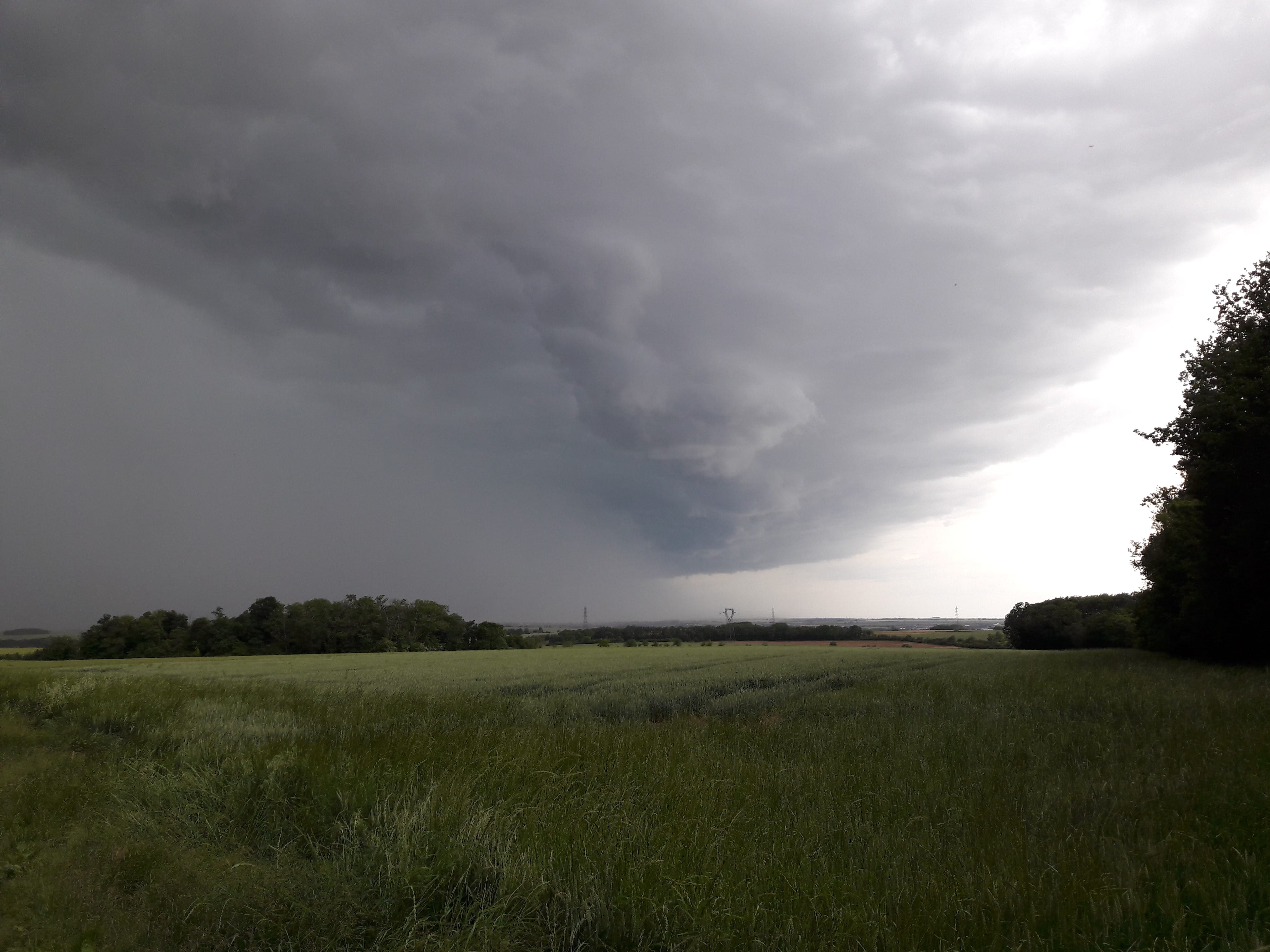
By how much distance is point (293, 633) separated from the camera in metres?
77.7

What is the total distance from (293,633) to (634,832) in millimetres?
90891

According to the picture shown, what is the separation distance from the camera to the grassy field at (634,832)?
311 centimetres

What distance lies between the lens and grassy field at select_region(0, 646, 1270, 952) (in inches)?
123

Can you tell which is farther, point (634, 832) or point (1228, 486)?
point (1228, 486)

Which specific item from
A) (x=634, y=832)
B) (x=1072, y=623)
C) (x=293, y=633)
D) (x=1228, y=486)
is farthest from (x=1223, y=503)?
(x=293, y=633)

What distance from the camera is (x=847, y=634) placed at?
9950 centimetres

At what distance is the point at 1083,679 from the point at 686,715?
1180cm

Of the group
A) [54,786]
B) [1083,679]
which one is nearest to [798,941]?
[54,786]

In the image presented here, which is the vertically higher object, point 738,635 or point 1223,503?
point 1223,503

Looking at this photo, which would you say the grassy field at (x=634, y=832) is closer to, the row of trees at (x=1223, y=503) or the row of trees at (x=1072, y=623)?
the row of trees at (x=1223, y=503)

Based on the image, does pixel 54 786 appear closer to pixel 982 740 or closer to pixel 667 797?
pixel 667 797

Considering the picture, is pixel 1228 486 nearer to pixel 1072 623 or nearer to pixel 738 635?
pixel 1072 623

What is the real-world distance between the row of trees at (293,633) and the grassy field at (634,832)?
6053 centimetres

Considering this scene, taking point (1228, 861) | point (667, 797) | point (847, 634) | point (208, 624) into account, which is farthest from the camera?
point (847, 634)
